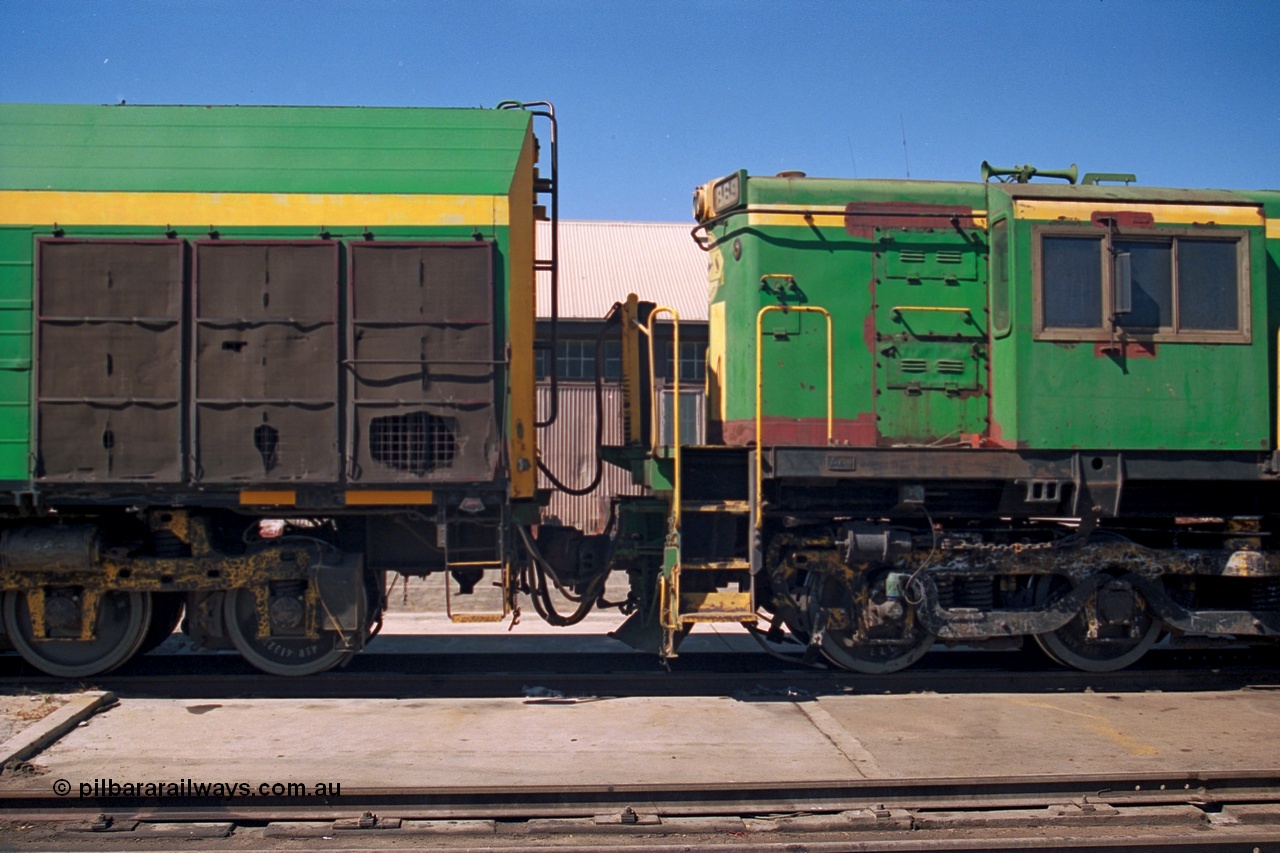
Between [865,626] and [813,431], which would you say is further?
[813,431]

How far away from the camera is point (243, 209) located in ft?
24.5

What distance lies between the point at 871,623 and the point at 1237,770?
2610mm

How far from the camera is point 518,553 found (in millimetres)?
7953

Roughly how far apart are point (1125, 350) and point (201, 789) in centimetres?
717

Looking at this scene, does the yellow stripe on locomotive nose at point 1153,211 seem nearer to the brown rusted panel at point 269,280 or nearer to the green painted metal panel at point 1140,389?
the green painted metal panel at point 1140,389

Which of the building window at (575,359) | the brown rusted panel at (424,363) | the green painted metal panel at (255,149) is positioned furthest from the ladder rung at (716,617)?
the building window at (575,359)

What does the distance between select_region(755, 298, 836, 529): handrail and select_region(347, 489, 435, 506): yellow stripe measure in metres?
2.50

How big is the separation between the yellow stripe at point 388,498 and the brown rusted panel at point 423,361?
0.46ft

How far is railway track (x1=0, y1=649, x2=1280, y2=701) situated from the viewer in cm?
774

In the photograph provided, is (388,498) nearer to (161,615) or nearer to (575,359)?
(161,615)

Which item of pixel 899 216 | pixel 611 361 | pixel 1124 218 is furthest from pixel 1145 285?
pixel 611 361

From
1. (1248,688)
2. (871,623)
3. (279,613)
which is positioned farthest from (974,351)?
(279,613)

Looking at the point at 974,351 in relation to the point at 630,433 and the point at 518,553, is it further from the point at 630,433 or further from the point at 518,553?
the point at 518,553

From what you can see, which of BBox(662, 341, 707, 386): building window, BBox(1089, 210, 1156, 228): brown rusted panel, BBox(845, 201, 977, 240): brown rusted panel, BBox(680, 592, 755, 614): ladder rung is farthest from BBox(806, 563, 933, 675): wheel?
BBox(662, 341, 707, 386): building window
